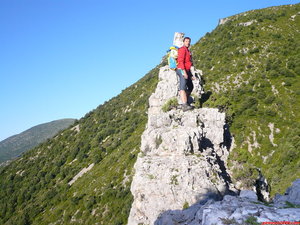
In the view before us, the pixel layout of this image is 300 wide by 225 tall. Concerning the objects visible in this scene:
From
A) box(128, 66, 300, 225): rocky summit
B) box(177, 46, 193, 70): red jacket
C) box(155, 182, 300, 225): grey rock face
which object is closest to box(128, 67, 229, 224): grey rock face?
box(128, 66, 300, 225): rocky summit

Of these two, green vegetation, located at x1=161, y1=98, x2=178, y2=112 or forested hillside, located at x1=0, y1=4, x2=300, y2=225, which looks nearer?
green vegetation, located at x1=161, y1=98, x2=178, y2=112

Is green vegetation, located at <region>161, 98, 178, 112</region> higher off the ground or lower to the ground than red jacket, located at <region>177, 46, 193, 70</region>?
lower

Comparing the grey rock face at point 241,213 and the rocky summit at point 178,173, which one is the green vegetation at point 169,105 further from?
the grey rock face at point 241,213

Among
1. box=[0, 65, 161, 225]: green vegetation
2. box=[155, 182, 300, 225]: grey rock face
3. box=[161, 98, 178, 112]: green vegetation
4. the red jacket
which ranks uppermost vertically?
the red jacket

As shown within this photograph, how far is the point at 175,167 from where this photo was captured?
16.2m

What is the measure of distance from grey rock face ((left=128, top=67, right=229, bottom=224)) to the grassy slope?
393 centimetres

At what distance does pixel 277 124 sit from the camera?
3888cm

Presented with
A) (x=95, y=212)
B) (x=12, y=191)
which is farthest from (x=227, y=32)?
(x=12, y=191)

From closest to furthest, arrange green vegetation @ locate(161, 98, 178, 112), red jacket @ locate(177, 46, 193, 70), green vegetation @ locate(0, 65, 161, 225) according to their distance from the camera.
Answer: red jacket @ locate(177, 46, 193, 70) → green vegetation @ locate(161, 98, 178, 112) → green vegetation @ locate(0, 65, 161, 225)

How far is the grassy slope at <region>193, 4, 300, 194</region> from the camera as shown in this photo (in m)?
29.1

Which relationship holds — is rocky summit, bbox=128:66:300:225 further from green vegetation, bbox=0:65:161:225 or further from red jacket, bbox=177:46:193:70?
green vegetation, bbox=0:65:161:225

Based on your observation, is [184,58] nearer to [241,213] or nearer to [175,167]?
[175,167]

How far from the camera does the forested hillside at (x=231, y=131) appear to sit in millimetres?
35812

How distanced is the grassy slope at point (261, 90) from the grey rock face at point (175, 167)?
393 centimetres
